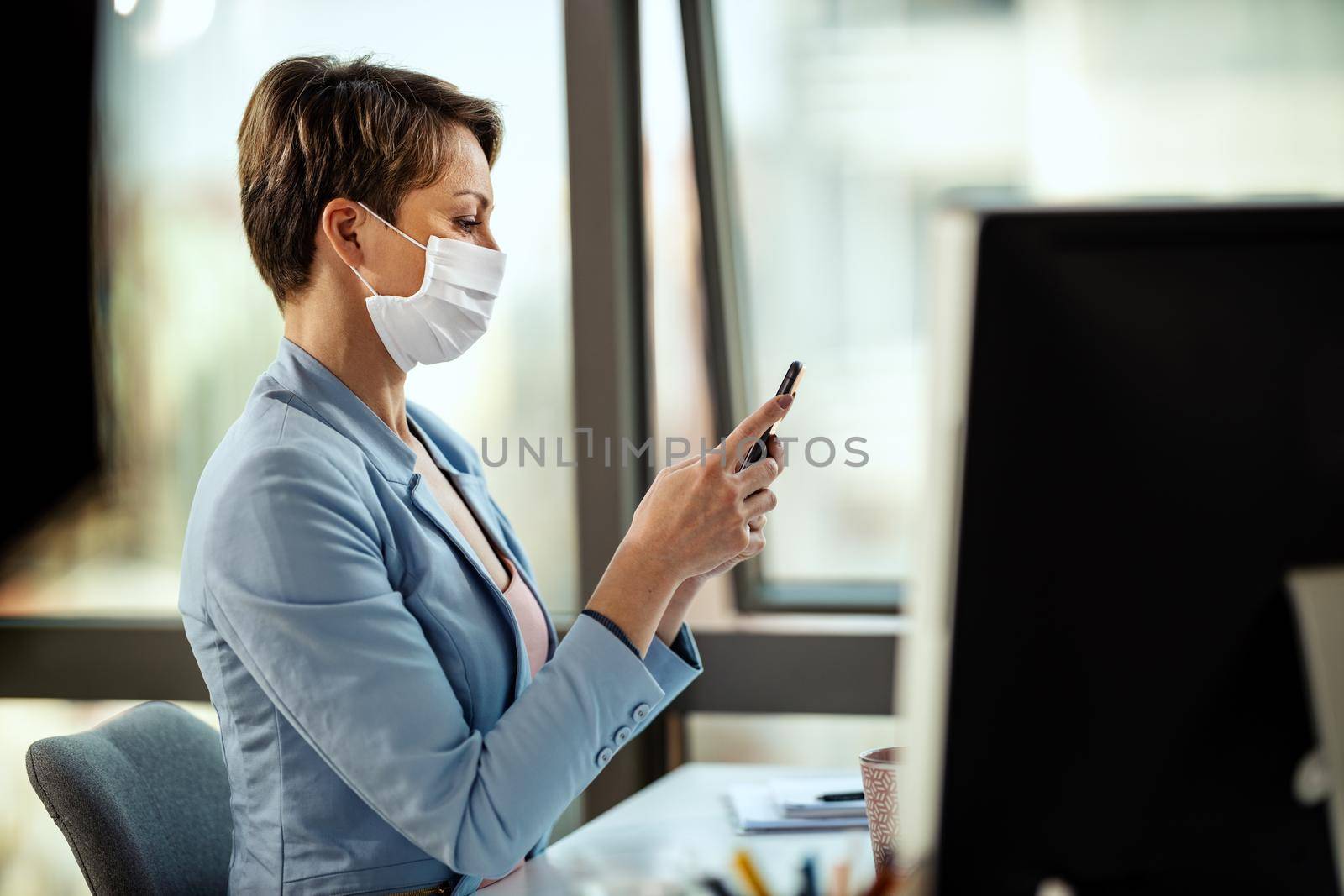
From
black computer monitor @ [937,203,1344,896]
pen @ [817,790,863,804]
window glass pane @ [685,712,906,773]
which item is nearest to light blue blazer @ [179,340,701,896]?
pen @ [817,790,863,804]

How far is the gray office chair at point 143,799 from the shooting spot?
1.21 m

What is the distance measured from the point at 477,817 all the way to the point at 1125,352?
2.47 ft

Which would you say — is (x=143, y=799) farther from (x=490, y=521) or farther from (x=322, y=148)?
(x=322, y=148)

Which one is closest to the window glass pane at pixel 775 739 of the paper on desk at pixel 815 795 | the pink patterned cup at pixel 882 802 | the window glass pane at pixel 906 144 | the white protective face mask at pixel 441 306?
the window glass pane at pixel 906 144

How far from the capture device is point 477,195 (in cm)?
146

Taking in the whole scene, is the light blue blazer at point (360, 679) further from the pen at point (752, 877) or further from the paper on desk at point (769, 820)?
the pen at point (752, 877)

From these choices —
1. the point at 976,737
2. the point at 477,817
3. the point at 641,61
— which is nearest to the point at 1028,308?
the point at 976,737

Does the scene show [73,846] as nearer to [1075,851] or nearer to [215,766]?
[215,766]

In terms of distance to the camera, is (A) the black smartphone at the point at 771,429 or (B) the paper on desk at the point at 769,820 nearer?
(A) the black smartphone at the point at 771,429

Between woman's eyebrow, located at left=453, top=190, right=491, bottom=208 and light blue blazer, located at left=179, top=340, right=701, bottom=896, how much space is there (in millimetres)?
286

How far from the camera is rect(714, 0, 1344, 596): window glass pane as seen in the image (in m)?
2.38

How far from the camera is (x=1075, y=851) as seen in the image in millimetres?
604

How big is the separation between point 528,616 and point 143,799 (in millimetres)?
477

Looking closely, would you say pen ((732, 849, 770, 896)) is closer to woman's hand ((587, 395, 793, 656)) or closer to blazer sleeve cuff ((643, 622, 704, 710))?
woman's hand ((587, 395, 793, 656))
